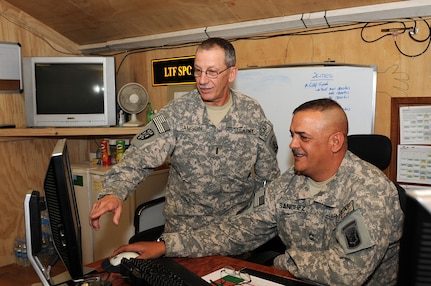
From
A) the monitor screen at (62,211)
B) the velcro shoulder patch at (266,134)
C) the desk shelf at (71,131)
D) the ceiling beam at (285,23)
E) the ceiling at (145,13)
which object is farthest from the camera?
the desk shelf at (71,131)

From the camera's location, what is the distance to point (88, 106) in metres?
3.25

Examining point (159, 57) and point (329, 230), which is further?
point (159, 57)

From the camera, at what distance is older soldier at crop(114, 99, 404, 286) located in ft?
4.14

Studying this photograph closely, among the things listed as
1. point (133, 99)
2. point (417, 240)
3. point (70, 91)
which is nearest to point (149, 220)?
point (133, 99)

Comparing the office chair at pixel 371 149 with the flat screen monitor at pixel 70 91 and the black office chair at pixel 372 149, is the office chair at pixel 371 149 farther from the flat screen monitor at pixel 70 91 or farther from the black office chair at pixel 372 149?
the flat screen monitor at pixel 70 91

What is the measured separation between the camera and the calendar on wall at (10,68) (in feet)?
11.0

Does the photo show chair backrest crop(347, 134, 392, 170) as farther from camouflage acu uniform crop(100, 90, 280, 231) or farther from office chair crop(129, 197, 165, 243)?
office chair crop(129, 197, 165, 243)

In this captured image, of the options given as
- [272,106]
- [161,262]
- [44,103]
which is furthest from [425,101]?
[44,103]

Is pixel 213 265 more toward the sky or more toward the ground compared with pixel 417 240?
more toward the ground

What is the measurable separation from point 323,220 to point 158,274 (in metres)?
0.66

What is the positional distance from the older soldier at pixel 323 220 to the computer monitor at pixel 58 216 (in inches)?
12.0

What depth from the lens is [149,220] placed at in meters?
2.75

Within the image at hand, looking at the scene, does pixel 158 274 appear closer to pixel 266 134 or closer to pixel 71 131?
pixel 266 134

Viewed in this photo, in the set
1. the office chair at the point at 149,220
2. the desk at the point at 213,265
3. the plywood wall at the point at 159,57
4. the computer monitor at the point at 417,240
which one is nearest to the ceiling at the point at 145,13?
the plywood wall at the point at 159,57
